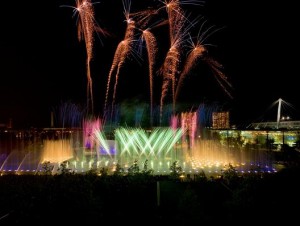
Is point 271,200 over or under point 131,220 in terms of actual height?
over

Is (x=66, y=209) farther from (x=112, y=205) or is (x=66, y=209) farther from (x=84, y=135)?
(x=84, y=135)

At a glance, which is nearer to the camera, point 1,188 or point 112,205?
point 112,205

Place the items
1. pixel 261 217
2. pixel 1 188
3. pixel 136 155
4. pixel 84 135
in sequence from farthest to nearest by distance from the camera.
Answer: pixel 84 135, pixel 136 155, pixel 1 188, pixel 261 217

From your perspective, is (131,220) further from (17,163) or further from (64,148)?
(64,148)

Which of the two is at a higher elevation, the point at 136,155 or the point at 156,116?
the point at 156,116

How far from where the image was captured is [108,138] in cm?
2027

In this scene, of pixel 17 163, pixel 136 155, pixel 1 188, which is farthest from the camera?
pixel 136 155

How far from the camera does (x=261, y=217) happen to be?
5828mm

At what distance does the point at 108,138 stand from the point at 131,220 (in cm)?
1416

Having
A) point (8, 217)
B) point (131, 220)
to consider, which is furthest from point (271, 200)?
point (8, 217)

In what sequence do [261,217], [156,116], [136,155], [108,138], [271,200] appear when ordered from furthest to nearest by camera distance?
[156,116] < [108,138] < [136,155] < [271,200] < [261,217]

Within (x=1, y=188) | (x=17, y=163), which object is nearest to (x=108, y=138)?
(x=17, y=163)

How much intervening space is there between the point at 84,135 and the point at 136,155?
5.80 m

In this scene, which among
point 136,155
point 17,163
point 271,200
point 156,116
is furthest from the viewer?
point 156,116
